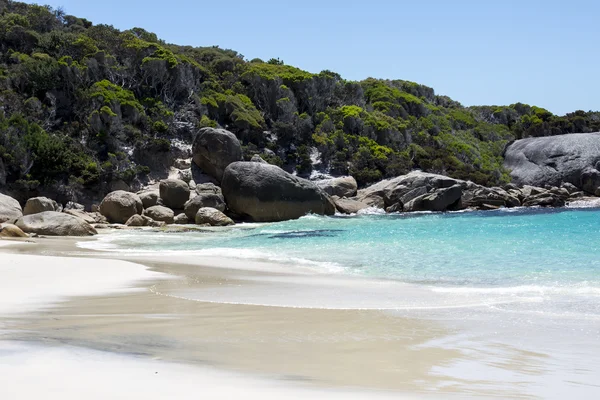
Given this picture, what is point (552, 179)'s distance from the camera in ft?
164

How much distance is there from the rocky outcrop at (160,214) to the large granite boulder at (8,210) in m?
6.31

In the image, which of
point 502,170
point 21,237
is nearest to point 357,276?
point 21,237

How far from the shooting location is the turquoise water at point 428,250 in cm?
1084

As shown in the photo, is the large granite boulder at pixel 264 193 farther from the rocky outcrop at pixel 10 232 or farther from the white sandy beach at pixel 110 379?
the white sandy beach at pixel 110 379

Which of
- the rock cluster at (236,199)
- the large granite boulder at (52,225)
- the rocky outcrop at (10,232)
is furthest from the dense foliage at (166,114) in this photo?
the rocky outcrop at (10,232)

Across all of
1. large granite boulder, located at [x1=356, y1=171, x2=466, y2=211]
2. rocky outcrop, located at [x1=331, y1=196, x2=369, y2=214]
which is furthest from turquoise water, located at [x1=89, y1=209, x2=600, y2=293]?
large granite boulder, located at [x1=356, y1=171, x2=466, y2=211]

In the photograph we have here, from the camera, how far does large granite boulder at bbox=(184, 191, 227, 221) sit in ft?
98.1

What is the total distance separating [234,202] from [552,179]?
30.9 m

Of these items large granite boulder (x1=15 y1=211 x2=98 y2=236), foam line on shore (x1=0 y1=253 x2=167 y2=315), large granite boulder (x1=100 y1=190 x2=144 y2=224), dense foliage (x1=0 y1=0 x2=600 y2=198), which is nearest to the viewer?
foam line on shore (x1=0 y1=253 x2=167 y2=315)

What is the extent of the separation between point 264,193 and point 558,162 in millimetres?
30919

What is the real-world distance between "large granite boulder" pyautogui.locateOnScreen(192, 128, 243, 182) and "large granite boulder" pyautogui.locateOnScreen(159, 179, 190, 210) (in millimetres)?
5579

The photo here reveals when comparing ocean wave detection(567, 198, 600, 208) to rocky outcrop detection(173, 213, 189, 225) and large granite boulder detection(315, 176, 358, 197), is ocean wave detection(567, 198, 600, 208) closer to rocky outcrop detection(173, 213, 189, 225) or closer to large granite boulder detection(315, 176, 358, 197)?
large granite boulder detection(315, 176, 358, 197)

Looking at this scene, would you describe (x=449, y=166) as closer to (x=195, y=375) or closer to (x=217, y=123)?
(x=217, y=123)

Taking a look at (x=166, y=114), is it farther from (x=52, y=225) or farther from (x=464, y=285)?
(x=464, y=285)
